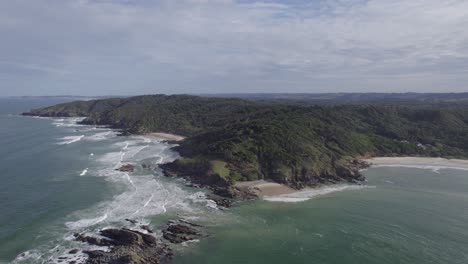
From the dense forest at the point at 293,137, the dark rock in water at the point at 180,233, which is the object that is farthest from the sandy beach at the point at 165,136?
the dark rock in water at the point at 180,233

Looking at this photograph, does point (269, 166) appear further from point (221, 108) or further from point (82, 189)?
point (221, 108)

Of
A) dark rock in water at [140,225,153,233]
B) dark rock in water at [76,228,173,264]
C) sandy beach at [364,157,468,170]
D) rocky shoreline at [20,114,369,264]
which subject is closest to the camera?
dark rock in water at [76,228,173,264]

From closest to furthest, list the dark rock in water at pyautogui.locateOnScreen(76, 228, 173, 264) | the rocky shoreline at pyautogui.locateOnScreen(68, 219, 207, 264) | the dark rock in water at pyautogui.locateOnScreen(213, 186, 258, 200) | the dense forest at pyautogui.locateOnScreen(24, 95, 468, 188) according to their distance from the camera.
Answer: the dark rock in water at pyautogui.locateOnScreen(76, 228, 173, 264)
the rocky shoreline at pyautogui.locateOnScreen(68, 219, 207, 264)
the dark rock in water at pyautogui.locateOnScreen(213, 186, 258, 200)
the dense forest at pyautogui.locateOnScreen(24, 95, 468, 188)

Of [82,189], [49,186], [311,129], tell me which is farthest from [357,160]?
[49,186]

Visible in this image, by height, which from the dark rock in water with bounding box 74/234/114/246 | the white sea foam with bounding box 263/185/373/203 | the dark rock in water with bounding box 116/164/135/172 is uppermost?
the dark rock in water with bounding box 116/164/135/172

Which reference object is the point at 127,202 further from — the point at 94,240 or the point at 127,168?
the point at 127,168

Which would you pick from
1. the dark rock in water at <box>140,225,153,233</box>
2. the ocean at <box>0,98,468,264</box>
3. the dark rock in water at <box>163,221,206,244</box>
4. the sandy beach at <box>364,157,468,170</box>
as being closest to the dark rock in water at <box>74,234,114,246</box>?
the ocean at <box>0,98,468,264</box>

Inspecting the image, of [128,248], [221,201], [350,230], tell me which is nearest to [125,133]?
[221,201]

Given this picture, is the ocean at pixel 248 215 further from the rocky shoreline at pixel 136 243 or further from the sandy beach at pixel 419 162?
the sandy beach at pixel 419 162

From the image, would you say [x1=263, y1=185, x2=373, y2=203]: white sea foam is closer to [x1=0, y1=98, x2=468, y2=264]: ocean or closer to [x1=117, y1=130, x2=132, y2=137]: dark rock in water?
[x1=0, y1=98, x2=468, y2=264]: ocean
